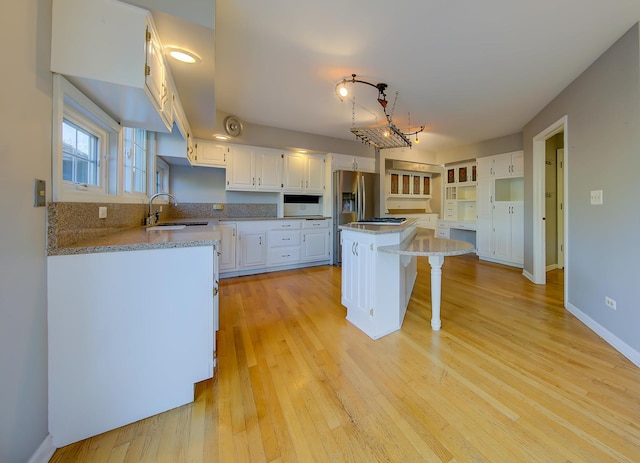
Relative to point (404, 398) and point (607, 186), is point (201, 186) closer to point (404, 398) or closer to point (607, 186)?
point (404, 398)

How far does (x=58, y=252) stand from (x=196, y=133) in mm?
2944

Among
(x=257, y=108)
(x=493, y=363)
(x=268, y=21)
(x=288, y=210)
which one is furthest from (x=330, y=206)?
(x=493, y=363)

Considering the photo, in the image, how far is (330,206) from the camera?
461 cm

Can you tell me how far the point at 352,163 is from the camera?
4.83 meters

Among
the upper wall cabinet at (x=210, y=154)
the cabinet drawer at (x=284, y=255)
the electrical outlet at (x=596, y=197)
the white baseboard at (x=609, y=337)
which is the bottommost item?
the white baseboard at (x=609, y=337)

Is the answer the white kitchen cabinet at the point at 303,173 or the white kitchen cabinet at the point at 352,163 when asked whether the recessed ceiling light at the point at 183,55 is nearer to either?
the white kitchen cabinet at the point at 303,173

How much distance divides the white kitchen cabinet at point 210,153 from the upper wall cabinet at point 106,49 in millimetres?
2308

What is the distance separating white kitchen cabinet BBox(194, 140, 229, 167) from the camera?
3.68 meters

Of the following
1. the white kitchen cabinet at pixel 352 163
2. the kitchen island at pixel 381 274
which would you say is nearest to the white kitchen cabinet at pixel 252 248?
the white kitchen cabinet at pixel 352 163

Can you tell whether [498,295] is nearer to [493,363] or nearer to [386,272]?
[493,363]

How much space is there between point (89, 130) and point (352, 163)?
3.97 m

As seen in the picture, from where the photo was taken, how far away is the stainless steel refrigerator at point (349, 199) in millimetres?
4535

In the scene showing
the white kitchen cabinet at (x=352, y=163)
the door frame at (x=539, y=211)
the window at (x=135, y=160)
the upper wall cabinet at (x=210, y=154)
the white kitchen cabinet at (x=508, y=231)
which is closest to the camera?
the window at (x=135, y=160)

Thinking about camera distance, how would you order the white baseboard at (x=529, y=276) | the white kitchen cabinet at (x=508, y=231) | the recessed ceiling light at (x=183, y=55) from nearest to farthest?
the recessed ceiling light at (x=183, y=55)
the white baseboard at (x=529, y=276)
the white kitchen cabinet at (x=508, y=231)
